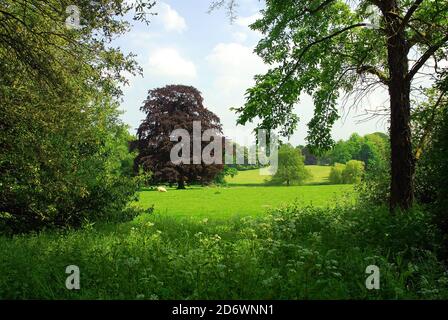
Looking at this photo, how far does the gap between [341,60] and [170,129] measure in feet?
90.4

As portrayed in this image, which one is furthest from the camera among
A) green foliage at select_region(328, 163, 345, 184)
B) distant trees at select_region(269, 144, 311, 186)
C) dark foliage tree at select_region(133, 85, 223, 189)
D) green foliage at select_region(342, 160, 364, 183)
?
distant trees at select_region(269, 144, 311, 186)

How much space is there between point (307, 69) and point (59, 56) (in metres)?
8.17

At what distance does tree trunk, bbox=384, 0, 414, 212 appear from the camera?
11156 millimetres

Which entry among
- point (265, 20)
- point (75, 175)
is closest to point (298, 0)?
point (265, 20)

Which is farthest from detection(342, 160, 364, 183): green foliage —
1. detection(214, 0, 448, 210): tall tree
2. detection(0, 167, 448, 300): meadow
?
detection(0, 167, 448, 300): meadow

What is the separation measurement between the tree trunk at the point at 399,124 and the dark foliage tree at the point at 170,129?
28.3 metres

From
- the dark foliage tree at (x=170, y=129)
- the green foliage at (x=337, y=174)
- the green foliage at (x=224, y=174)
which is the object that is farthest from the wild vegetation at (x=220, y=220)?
the green foliage at (x=337, y=174)

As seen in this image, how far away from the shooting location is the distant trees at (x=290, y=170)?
171ft

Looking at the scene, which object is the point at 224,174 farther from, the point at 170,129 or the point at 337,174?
the point at 337,174

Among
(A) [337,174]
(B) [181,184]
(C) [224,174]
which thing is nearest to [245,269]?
(B) [181,184]

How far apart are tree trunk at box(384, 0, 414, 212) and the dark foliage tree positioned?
2825cm

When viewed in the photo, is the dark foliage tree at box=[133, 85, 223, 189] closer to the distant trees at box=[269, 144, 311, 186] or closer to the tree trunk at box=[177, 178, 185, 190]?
the tree trunk at box=[177, 178, 185, 190]

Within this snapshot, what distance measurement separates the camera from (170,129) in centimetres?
3975

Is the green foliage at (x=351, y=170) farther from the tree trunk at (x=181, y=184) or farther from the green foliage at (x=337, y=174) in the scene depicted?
the tree trunk at (x=181, y=184)
